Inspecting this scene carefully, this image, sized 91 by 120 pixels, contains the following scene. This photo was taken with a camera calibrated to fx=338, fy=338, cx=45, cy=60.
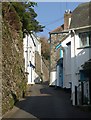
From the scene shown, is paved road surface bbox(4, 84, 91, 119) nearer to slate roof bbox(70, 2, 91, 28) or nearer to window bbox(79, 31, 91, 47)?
window bbox(79, 31, 91, 47)

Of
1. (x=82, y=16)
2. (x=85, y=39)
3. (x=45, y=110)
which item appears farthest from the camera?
(x=82, y=16)

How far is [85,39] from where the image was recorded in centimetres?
2348

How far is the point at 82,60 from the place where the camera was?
76.4 feet

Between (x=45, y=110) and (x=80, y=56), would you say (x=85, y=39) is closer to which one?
(x=80, y=56)

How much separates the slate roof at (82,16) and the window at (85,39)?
68 centimetres

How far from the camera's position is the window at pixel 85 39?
23.1 meters

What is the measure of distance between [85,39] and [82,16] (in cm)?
214

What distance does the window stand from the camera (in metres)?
23.1

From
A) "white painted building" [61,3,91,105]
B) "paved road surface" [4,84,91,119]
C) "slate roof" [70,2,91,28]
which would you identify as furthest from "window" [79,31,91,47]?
"paved road surface" [4,84,91,119]

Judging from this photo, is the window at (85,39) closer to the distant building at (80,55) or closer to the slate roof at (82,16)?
the distant building at (80,55)

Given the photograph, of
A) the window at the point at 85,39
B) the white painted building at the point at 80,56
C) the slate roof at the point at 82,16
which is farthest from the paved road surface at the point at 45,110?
the slate roof at the point at 82,16

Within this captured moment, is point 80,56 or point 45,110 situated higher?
point 80,56

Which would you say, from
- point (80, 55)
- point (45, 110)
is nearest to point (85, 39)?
point (80, 55)

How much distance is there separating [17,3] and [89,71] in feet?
35.2
